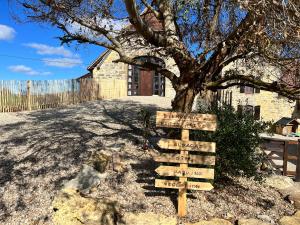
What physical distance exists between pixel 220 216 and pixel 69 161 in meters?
3.47

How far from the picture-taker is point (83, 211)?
5336 mm

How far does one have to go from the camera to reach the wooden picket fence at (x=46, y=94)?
16453 millimetres

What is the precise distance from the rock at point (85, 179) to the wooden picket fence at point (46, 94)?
11807 millimetres

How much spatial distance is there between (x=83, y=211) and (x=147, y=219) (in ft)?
3.68

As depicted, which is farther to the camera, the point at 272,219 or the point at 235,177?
the point at 235,177

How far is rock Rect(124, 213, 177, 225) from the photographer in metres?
5.20

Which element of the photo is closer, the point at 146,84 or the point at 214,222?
the point at 214,222

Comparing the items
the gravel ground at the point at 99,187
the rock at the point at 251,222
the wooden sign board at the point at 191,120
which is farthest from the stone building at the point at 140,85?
the rock at the point at 251,222

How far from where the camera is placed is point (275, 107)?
27859mm

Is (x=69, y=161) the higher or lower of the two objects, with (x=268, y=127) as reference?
lower

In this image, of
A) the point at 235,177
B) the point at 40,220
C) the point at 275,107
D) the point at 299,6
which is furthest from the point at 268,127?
the point at 275,107

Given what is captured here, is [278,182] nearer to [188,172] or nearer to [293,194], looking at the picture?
[293,194]

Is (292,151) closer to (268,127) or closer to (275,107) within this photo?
(275,107)

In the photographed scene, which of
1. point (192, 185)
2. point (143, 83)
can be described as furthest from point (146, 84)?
point (192, 185)
